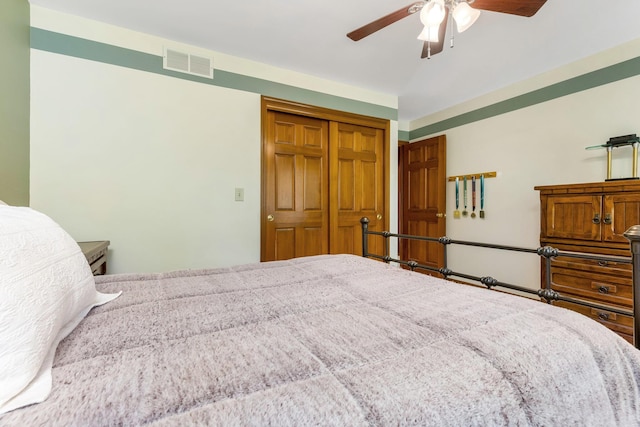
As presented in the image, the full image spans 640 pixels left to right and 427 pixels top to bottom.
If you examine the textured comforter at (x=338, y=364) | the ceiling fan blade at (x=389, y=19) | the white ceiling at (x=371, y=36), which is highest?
the white ceiling at (x=371, y=36)

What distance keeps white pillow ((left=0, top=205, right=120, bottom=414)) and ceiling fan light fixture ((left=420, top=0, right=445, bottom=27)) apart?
6.41 ft

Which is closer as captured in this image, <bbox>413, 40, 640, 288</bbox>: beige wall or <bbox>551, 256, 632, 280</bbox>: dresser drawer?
<bbox>551, 256, 632, 280</bbox>: dresser drawer

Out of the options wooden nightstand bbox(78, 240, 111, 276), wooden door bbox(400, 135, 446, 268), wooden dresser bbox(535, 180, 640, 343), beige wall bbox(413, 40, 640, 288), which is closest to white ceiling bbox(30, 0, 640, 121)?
beige wall bbox(413, 40, 640, 288)

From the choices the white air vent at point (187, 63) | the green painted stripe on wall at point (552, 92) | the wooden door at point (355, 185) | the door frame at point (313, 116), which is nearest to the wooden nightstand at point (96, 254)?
the door frame at point (313, 116)

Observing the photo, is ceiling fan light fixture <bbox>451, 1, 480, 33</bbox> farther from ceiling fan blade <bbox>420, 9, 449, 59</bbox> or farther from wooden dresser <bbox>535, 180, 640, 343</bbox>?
wooden dresser <bbox>535, 180, 640, 343</bbox>

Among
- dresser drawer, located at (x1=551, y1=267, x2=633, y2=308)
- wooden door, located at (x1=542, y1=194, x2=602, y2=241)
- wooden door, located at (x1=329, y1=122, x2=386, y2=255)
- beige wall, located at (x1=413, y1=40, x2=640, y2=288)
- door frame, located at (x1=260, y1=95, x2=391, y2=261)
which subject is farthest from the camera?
wooden door, located at (x1=329, y1=122, x2=386, y2=255)

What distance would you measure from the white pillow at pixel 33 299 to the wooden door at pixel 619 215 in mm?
3010

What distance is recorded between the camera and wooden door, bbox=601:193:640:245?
6.52 ft

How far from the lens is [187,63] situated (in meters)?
2.42

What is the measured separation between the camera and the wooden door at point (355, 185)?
Answer: 324 centimetres

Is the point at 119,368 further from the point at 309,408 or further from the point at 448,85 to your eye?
the point at 448,85

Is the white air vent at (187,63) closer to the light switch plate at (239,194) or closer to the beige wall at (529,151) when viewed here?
the light switch plate at (239,194)

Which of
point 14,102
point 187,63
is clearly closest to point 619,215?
point 187,63

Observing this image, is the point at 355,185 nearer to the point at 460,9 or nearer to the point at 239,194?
the point at 239,194
